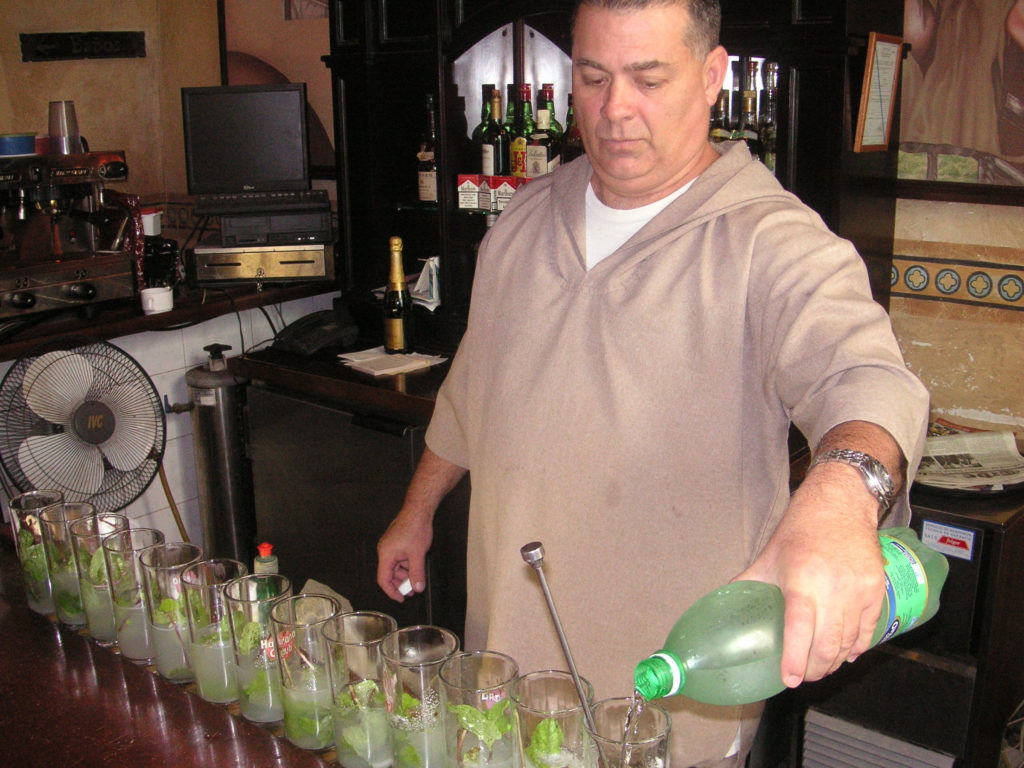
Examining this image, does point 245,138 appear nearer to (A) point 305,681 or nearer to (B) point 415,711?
(A) point 305,681

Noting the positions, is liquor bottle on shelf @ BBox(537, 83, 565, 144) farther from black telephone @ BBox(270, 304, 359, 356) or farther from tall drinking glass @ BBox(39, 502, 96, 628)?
tall drinking glass @ BBox(39, 502, 96, 628)

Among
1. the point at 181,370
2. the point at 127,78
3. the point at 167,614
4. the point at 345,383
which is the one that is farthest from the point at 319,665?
the point at 127,78

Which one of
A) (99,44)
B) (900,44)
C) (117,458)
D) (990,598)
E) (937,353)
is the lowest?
(990,598)

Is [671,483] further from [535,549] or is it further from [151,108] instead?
[151,108]

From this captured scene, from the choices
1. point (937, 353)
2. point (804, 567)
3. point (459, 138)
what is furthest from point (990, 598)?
point (459, 138)

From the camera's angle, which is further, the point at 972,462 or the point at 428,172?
the point at 428,172

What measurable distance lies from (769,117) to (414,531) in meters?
1.44

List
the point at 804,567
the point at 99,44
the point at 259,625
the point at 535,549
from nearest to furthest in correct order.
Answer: the point at 804,567, the point at 535,549, the point at 259,625, the point at 99,44

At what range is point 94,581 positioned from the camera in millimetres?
1518

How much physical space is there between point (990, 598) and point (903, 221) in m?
1.10

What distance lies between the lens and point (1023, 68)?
2.61 meters

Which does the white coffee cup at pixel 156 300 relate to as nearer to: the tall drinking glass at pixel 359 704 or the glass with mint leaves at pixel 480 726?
the tall drinking glass at pixel 359 704

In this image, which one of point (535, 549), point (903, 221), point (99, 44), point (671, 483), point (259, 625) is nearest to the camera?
point (535, 549)

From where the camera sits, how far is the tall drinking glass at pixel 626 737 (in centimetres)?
Result: 99
